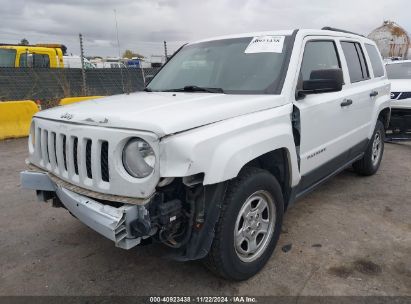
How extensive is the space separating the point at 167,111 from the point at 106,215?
78 centimetres

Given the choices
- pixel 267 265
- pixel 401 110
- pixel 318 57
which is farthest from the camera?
pixel 401 110

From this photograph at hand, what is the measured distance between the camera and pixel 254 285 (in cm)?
291

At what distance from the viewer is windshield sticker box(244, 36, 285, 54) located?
3506mm

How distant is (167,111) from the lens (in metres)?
2.62

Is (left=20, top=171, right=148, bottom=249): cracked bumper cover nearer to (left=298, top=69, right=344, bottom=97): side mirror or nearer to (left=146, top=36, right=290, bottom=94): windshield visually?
(left=146, top=36, right=290, bottom=94): windshield

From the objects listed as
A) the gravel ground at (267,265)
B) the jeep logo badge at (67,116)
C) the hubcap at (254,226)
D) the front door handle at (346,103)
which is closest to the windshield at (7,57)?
the gravel ground at (267,265)

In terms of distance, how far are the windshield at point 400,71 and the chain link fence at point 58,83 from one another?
551 cm

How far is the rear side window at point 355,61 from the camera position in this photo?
4.46m

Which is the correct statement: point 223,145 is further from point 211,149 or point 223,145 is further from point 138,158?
point 138,158

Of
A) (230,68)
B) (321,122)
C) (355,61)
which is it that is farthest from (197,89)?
(355,61)

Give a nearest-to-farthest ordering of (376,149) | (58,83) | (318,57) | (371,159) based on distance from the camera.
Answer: (318,57), (371,159), (376,149), (58,83)

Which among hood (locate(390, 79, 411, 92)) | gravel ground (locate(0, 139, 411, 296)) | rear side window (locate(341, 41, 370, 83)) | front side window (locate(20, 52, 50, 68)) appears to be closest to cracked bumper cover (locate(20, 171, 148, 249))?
gravel ground (locate(0, 139, 411, 296))

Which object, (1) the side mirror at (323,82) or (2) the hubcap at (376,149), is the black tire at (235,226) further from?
(2) the hubcap at (376,149)

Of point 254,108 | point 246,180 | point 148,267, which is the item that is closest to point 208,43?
point 254,108
